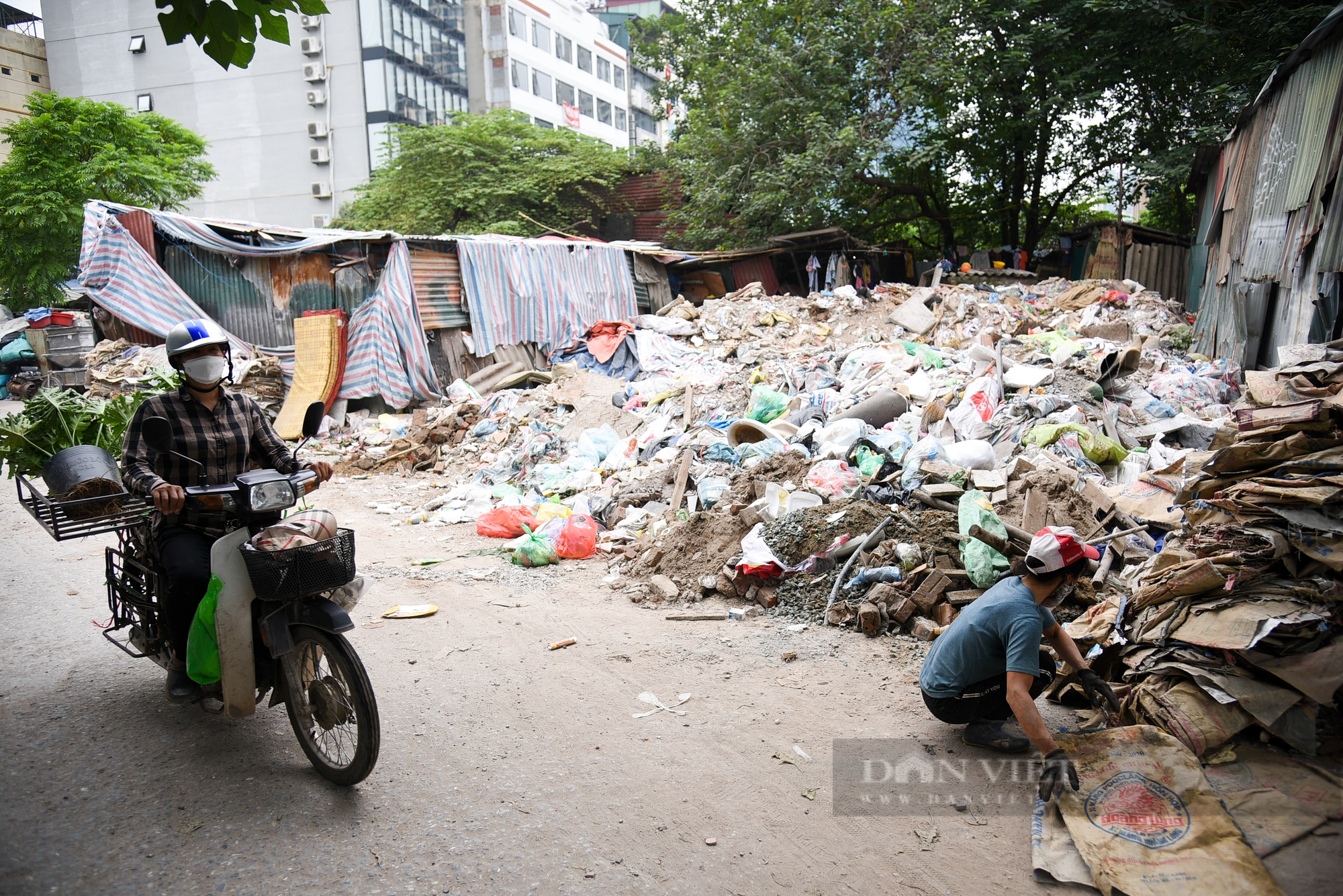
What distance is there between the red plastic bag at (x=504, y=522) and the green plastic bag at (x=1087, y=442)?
4.48m

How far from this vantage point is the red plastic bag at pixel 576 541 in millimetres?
6641

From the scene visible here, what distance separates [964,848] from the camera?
273 cm

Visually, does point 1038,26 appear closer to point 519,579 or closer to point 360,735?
point 519,579

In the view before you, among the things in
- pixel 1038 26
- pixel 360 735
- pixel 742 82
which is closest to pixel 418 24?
pixel 742 82

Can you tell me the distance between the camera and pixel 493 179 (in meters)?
24.1

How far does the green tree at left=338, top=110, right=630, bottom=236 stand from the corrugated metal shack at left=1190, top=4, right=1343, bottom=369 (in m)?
17.5

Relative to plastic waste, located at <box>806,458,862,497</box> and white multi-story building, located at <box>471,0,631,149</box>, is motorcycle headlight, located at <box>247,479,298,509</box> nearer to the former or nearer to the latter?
plastic waste, located at <box>806,458,862,497</box>

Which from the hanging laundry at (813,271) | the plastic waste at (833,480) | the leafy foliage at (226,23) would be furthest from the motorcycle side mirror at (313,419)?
the hanging laundry at (813,271)

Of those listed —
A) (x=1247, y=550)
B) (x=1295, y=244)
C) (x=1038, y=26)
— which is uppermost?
(x=1038, y=26)

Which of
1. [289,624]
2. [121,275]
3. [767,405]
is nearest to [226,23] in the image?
[289,624]

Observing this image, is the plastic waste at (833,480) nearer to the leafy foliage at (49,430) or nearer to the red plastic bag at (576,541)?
the red plastic bag at (576,541)

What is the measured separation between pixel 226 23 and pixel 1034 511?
5.12 metres

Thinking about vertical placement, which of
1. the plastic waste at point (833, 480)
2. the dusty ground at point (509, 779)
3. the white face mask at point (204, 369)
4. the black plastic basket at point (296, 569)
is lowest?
the dusty ground at point (509, 779)

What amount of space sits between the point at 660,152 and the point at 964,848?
2376 cm
